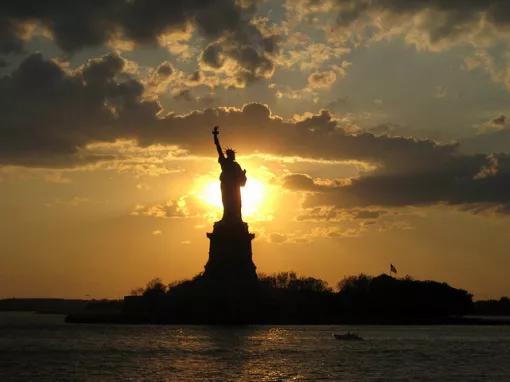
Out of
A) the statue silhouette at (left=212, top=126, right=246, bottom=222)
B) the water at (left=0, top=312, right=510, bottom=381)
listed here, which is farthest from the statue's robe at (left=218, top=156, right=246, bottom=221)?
the water at (left=0, top=312, right=510, bottom=381)

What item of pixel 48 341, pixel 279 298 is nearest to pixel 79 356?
pixel 48 341

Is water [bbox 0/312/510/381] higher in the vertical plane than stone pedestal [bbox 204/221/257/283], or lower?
lower

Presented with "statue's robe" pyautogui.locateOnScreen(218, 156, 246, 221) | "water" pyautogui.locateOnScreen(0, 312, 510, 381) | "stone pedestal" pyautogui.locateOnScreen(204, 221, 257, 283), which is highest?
"statue's robe" pyautogui.locateOnScreen(218, 156, 246, 221)

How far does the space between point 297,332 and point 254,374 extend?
31731mm

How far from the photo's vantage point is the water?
39.5m

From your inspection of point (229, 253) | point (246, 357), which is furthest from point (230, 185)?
point (246, 357)

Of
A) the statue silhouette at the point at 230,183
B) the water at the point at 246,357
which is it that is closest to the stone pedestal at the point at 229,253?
A: the statue silhouette at the point at 230,183

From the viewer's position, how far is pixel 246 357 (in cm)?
4691

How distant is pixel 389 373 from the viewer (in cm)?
4084

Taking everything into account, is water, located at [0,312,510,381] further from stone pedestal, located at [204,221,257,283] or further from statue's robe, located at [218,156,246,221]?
statue's robe, located at [218,156,246,221]

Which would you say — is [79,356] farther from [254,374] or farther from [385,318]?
[385,318]

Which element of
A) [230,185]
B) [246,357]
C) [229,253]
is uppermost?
[230,185]

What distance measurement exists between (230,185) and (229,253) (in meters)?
5.66

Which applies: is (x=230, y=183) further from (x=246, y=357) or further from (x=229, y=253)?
(x=246, y=357)
